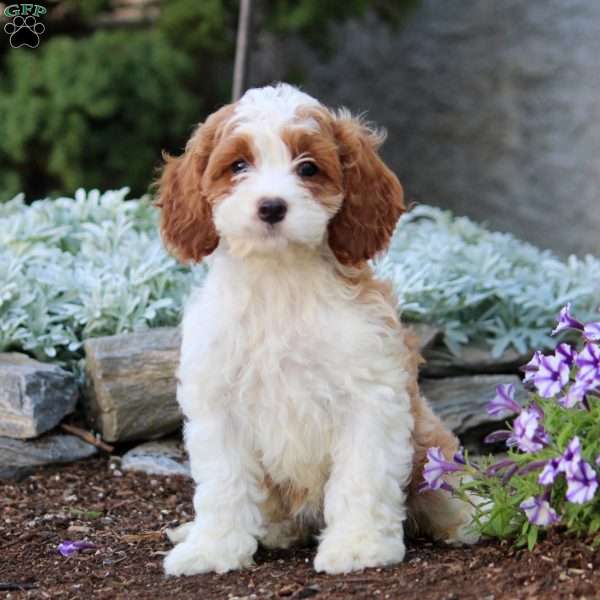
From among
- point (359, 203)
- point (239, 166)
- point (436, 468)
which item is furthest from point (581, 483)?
point (239, 166)

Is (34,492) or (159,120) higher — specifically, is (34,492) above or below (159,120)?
below

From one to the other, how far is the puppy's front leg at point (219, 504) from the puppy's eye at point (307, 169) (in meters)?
0.87

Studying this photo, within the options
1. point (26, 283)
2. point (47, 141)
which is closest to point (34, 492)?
point (26, 283)

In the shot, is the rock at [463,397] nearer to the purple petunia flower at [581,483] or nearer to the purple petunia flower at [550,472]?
the purple petunia flower at [550,472]

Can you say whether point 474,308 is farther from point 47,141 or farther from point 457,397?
point 47,141

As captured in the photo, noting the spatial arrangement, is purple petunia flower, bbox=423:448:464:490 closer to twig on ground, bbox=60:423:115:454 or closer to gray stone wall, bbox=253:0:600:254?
twig on ground, bbox=60:423:115:454

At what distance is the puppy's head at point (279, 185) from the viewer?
12.1ft

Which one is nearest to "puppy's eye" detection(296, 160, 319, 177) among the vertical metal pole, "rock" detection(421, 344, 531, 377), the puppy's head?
the puppy's head

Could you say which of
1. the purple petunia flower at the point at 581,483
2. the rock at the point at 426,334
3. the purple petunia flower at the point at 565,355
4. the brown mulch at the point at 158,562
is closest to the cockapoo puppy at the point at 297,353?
the brown mulch at the point at 158,562

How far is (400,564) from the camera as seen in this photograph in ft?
12.9

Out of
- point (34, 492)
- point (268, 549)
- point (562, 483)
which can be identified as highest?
point (562, 483)

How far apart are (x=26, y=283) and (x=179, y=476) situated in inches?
55.1

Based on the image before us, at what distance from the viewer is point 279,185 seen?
3.69 meters

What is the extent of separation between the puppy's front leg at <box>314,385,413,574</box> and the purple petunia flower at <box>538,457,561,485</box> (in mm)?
617
